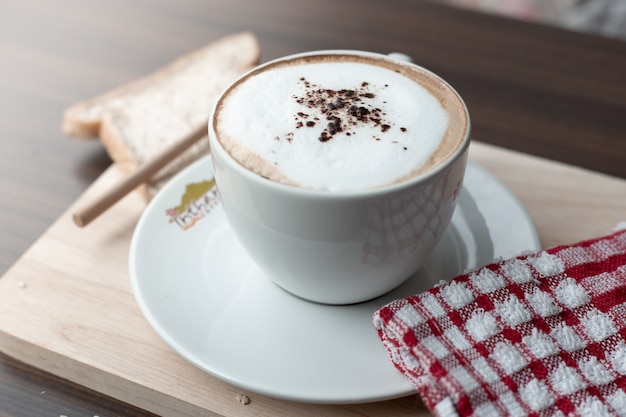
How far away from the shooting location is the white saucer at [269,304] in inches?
26.6

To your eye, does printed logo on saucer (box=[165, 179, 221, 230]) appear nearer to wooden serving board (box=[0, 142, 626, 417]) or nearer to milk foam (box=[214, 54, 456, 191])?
wooden serving board (box=[0, 142, 626, 417])

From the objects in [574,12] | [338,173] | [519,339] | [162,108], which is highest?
[338,173]

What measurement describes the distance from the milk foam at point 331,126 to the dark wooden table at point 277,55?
0.44 m

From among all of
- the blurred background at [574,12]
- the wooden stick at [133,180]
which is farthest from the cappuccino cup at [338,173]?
the blurred background at [574,12]

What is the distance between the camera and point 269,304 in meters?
0.78

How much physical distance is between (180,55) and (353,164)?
35.2 inches

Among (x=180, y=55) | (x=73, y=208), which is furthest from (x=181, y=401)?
(x=180, y=55)

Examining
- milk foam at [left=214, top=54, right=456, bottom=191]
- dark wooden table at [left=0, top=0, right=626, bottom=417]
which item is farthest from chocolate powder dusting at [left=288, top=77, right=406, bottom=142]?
dark wooden table at [left=0, top=0, right=626, bottom=417]

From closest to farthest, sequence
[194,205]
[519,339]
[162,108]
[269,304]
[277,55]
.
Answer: [519,339], [269,304], [194,205], [162,108], [277,55]

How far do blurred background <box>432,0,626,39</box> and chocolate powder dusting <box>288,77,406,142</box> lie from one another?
169cm

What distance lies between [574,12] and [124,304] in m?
2.15

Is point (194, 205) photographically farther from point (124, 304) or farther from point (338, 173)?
point (338, 173)

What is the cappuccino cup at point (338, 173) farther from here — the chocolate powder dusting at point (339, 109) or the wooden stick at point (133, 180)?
the wooden stick at point (133, 180)

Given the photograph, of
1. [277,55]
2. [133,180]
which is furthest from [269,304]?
[277,55]
